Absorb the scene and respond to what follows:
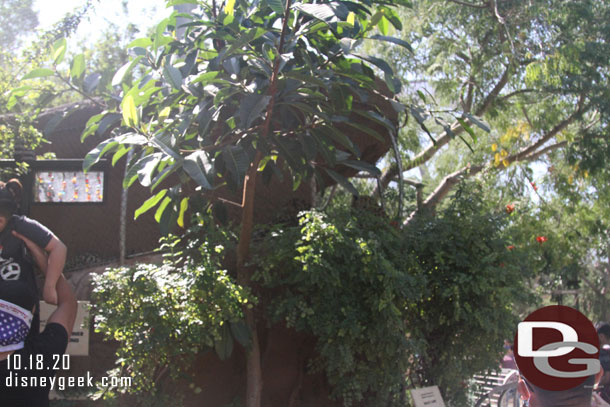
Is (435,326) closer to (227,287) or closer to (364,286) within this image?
(364,286)

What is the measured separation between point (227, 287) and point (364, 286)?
1.19m

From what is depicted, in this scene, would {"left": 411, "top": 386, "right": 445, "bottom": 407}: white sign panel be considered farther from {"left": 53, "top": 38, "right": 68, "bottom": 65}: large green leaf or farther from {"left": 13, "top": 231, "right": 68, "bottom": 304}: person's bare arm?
{"left": 53, "top": 38, "right": 68, "bottom": 65}: large green leaf

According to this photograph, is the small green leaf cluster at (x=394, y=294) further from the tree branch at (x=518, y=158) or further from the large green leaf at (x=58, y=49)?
the tree branch at (x=518, y=158)

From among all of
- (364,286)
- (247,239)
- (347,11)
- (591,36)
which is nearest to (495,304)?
(364,286)

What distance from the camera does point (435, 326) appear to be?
220 inches

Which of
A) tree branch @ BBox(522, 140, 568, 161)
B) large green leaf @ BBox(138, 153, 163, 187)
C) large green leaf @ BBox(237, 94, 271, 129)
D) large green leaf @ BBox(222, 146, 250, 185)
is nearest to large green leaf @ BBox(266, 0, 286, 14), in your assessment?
large green leaf @ BBox(237, 94, 271, 129)

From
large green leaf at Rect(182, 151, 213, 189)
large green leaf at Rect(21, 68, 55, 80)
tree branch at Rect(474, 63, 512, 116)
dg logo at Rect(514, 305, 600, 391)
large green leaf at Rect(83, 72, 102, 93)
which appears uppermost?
tree branch at Rect(474, 63, 512, 116)

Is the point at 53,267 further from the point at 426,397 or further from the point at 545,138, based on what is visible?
the point at 545,138

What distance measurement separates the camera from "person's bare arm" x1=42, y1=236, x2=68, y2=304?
3.63 m

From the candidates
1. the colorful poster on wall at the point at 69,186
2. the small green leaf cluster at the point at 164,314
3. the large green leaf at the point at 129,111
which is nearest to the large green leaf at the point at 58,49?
the large green leaf at the point at 129,111

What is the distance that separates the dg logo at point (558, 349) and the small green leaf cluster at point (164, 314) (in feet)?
9.57

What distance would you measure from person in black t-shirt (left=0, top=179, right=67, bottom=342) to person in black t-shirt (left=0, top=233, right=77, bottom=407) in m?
0.04

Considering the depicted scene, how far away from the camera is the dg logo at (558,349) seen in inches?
65.2

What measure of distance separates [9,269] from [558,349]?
3.06 meters
